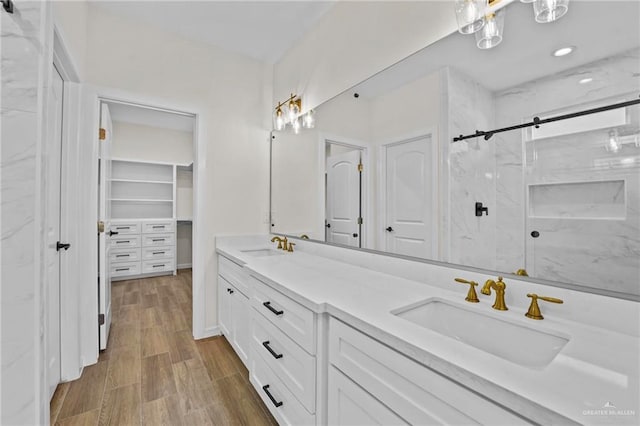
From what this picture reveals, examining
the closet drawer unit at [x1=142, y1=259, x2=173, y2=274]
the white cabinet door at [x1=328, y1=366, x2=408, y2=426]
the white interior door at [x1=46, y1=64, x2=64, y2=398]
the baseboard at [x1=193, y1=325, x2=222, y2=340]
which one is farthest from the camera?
the closet drawer unit at [x1=142, y1=259, x2=173, y2=274]

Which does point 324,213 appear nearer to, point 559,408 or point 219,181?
point 219,181

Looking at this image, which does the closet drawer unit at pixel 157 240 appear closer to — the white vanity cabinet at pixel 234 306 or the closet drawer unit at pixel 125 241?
the closet drawer unit at pixel 125 241

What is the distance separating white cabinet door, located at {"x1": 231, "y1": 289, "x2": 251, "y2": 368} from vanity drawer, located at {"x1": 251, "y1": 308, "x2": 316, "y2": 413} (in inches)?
11.4

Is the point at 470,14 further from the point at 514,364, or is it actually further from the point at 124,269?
the point at 124,269

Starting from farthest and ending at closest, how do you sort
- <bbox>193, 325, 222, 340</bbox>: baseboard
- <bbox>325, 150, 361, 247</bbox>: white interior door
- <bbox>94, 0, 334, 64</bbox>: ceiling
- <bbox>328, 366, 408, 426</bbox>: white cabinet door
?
1. <bbox>193, 325, 222, 340</bbox>: baseboard
2. <bbox>94, 0, 334, 64</bbox>: ceiling
3. <bbox>325, 150, 361, 247</bbox>: white interior door
4. <bbox>328, 366, 408, 426</bbox>: white cabinet door

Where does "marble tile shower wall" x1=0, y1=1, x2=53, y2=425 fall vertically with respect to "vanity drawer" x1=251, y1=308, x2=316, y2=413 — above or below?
above

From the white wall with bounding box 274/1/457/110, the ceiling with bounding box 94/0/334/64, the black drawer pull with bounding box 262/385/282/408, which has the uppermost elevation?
the ceiling with bounding box 94/0/334/64

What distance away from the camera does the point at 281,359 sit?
131 cm

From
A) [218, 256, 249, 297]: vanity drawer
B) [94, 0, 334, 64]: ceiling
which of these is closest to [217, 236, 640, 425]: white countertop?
[218, 256, 249, 297]: vanity drawer

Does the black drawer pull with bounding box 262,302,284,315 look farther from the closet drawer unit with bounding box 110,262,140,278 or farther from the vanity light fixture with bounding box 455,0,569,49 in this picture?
the closet drawer unit with bounding box 110,262,140,278

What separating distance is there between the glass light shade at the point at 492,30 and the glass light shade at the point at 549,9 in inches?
4.7

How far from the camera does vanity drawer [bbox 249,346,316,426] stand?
1.16 metres

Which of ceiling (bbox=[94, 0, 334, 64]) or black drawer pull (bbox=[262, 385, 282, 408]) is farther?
ceiling (bbox=[94, 0, 334, 64])

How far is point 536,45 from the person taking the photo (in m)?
1.03
